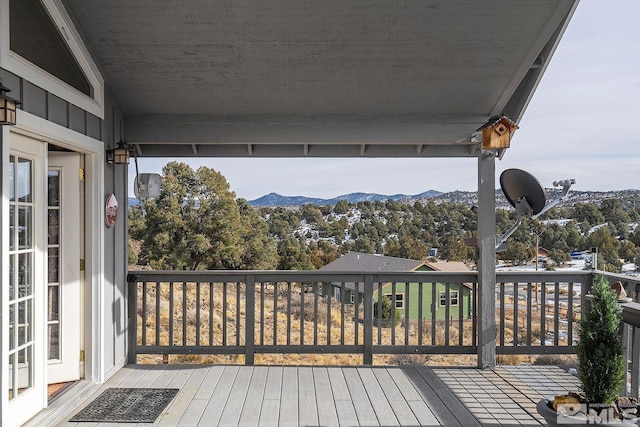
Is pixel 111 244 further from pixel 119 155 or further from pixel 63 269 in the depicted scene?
pixel 119 155

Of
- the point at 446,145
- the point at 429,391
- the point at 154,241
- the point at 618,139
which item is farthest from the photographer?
the point at 618,139

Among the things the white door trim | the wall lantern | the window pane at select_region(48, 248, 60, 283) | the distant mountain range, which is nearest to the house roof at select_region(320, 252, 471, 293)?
the distant mountain range

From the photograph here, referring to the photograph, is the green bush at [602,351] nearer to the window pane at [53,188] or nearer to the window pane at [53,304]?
the window pane at [53,304]

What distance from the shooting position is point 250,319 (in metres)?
5.23

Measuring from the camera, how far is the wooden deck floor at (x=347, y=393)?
373 cm

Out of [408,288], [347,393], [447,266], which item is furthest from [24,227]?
[447,266]

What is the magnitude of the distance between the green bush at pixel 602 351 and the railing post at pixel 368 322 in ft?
7.93

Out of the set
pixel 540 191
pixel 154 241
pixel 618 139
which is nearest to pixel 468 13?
→ pixel 540 191

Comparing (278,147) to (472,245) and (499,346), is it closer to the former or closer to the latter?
(472,245)

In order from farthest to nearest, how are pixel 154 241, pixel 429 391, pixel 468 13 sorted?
1. pixel 154 241
2. pixel 429 391
3. pixel 468 13

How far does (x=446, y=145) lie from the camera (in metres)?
5.46

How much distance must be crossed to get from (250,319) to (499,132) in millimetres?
2853

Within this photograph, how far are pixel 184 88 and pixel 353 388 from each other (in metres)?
2.86

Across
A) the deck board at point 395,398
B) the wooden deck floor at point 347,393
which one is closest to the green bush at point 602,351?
the wooden deck floor at point 347,393
